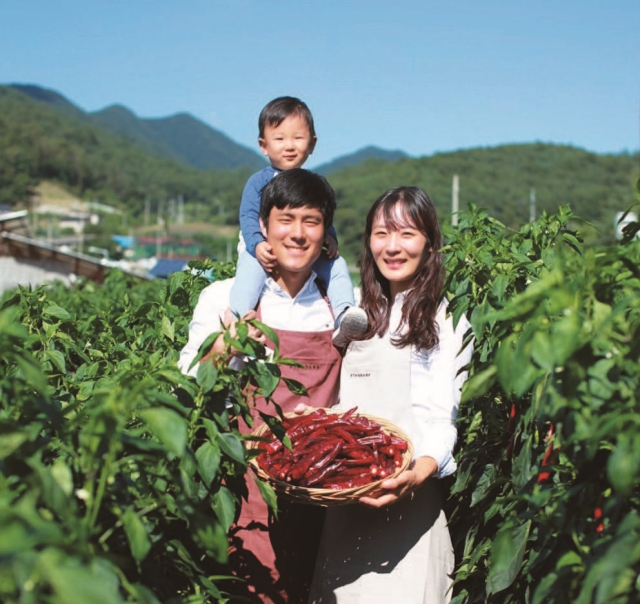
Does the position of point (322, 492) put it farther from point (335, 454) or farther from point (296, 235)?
point (296, 235)

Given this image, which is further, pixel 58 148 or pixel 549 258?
pixel 58 148

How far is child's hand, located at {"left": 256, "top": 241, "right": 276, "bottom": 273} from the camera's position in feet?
11.2

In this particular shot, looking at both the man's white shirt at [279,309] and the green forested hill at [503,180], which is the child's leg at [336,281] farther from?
the green forested hill at [503,180]

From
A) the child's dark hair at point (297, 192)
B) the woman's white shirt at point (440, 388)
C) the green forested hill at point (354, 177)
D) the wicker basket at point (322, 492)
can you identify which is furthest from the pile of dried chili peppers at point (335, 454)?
the green forested hill at point (354, 177)

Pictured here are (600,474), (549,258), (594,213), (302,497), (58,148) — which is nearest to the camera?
(600,474)

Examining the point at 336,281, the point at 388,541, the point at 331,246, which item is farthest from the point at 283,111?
the point at 388,541

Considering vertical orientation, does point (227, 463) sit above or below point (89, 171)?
below

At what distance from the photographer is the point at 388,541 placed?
312 cm

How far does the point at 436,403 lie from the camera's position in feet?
10.3

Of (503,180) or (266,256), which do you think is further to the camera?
(503,180)

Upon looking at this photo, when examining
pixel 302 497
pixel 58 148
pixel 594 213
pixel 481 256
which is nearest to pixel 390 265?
pixel 481 256

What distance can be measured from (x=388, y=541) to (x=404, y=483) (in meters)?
0.40

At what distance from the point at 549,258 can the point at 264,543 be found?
4.82 ft

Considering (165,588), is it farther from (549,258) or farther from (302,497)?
(549,258)
